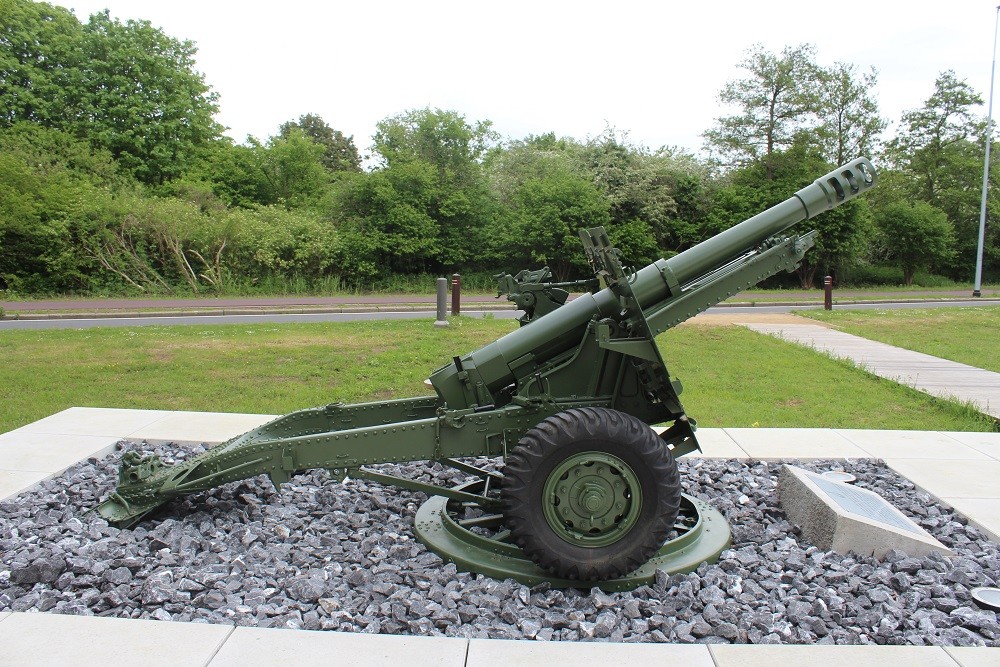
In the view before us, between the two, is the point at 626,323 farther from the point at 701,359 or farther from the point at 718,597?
the point at 701,359

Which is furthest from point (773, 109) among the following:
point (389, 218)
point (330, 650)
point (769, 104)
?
point (330, 650)

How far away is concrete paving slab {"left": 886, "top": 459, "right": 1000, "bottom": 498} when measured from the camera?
16.1 ft

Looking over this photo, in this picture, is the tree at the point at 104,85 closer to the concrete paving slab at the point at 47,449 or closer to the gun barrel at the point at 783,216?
the concrete paving slab at the point at 47,449

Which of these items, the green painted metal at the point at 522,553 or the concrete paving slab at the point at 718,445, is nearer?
the green painted metal at the point at 522,553

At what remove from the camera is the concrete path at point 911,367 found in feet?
26.9

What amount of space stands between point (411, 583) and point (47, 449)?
3502 mm

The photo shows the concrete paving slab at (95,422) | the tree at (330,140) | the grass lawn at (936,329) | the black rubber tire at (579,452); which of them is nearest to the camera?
the black rubber tire at (579,452)

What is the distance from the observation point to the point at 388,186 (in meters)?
23.6

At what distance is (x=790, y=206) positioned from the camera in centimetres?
411

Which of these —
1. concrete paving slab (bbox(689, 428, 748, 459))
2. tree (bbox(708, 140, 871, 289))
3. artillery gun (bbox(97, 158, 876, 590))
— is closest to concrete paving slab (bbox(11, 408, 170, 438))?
artillery gun (bbox(97, 158, 876, 590))

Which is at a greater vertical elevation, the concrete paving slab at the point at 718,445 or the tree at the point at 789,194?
the tree at the point at 789,194

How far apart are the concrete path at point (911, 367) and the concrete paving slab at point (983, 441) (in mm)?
919

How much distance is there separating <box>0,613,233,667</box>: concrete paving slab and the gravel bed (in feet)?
0.73

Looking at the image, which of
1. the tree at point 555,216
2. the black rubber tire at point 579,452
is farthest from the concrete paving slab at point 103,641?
the tree at point 555,216
